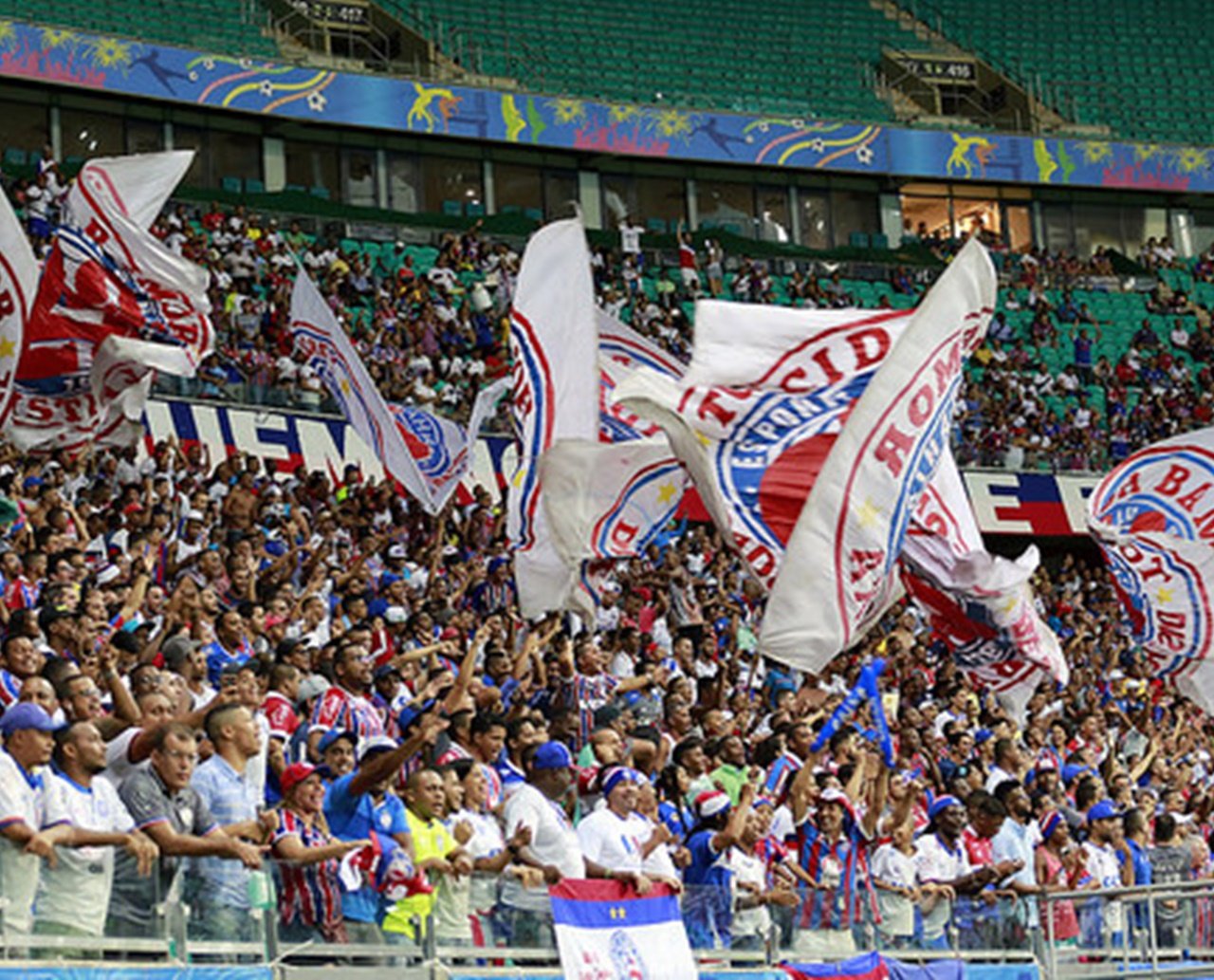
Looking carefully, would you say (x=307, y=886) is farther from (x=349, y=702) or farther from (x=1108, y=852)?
(x=1108, y=852)

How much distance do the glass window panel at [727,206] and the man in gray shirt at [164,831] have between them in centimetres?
2522

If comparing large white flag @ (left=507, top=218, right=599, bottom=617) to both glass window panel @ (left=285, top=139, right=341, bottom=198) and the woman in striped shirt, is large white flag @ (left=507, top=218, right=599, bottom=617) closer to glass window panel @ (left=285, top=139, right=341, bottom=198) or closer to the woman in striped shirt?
the woman in striped shirt

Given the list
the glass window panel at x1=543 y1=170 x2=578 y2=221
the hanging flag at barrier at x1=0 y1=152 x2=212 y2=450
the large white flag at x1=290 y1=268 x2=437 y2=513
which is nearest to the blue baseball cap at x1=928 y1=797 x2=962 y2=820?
the hanging flag at barrier at x1=0 y1=152 x2=212 y2=450

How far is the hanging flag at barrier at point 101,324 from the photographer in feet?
49.2

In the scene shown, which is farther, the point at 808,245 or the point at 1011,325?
the point at 808,245

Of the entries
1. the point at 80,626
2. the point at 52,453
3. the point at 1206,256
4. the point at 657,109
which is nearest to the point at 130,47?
the point at 657,109

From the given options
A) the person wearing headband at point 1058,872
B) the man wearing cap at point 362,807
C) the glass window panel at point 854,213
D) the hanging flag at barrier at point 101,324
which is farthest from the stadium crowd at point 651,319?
the man wearing cap at point 362,807

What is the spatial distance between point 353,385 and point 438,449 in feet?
3.01

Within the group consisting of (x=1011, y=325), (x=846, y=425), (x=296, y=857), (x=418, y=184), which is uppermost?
(x=418, y=184)

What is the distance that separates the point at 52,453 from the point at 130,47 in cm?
1255

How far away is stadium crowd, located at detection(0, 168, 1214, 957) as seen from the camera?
9.19m

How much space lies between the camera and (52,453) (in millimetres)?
17469

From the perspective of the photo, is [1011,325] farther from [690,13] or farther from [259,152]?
[259,152]

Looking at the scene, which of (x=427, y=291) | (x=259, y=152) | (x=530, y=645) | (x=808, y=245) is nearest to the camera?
(x=530, y=645)
